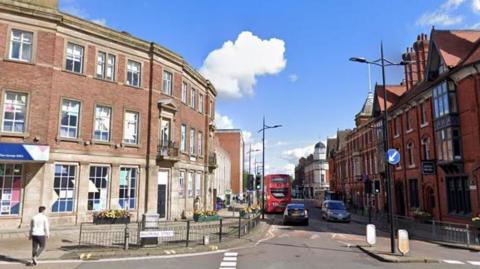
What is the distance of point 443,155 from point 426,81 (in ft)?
24.4

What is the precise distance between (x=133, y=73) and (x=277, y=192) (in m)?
23.1

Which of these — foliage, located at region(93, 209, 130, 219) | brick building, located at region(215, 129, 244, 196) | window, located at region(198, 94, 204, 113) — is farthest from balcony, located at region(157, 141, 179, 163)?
brick building, located at region(215, 129, 244, 196)

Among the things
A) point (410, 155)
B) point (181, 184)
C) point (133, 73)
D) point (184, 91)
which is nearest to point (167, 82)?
point (184, 91)

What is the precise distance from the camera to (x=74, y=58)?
80.3 ft

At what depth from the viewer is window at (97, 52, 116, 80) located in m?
25.9

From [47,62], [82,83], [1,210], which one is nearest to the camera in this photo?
A: [1,210]

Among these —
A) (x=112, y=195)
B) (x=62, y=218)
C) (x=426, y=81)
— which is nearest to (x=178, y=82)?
(x=112, y=195)

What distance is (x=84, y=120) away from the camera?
24.6 meters

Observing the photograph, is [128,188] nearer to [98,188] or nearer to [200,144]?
[98,188]

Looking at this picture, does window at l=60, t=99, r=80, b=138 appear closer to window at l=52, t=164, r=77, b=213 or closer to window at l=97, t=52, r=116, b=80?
window at l=52, t=164, r=77, b=213

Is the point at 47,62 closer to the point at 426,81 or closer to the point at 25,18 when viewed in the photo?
the point at 25,18

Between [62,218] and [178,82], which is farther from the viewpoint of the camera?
[178,82]

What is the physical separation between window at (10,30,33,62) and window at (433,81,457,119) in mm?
26437

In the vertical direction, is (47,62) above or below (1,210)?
above
